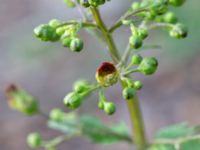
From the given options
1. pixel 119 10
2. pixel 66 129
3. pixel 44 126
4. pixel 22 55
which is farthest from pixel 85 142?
pixel 66 129

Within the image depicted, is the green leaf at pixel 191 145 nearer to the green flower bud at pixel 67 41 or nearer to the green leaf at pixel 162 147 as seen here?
the green leaf at pixel 162 147

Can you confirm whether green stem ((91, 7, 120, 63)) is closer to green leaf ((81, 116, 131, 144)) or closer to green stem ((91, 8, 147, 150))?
green stem ((91, 8, 147, 150))

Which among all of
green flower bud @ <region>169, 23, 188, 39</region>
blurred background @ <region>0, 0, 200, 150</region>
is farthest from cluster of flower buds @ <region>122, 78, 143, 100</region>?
blurred background @ <region>0, 0, 200, 150</region>

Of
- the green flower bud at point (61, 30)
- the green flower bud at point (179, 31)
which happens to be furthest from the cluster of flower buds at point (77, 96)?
the green flower bud at point (179, 31)

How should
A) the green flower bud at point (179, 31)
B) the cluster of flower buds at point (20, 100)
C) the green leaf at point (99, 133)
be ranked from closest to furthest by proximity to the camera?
the green flower bud at point (179, 31) < the green leaf at point (99, 133) < the cluster of flower buds at point (20, 100)

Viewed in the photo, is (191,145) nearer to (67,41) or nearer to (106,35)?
(106,35)

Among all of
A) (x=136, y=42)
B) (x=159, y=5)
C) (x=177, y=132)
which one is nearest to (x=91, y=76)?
(x=177, y=132)
